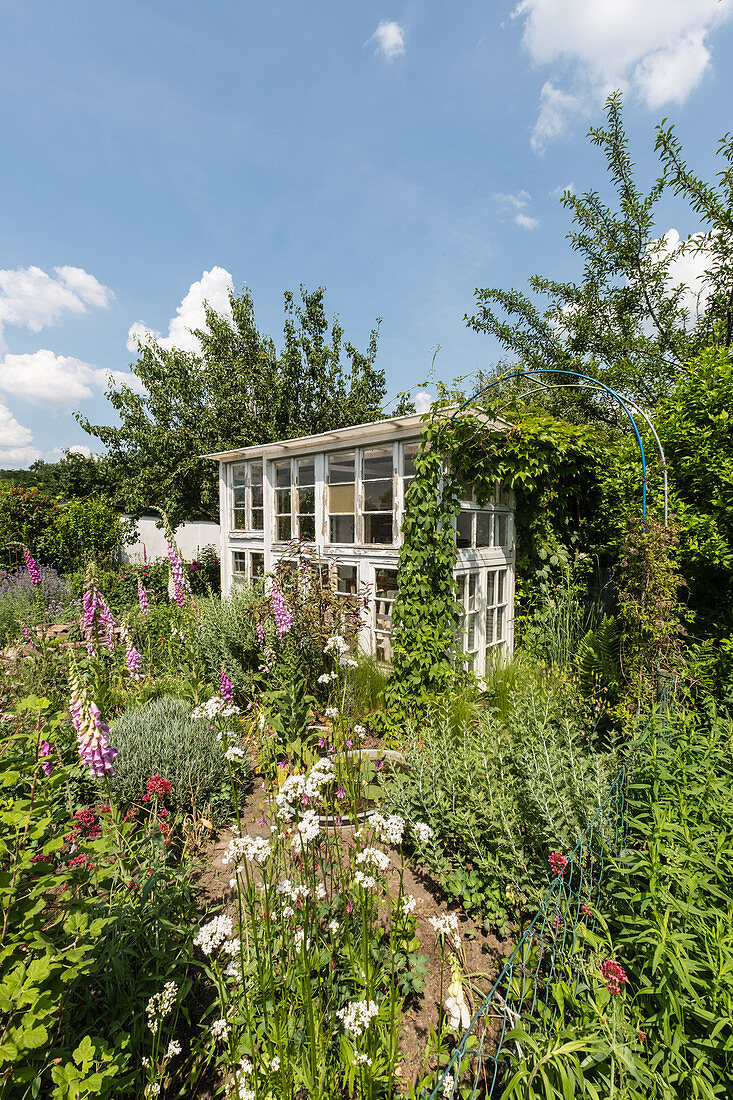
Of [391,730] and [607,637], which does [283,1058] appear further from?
[607,637]

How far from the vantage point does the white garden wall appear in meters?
12.9

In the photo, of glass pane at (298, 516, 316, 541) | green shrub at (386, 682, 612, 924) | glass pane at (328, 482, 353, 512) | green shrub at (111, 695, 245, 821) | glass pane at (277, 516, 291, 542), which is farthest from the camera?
glass pane at (277, 516, 291, 542)

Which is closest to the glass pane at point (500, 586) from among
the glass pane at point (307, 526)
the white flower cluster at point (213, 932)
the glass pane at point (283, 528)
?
the glass pane at point (307, 526)

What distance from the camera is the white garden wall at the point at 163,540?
12914 millimetres

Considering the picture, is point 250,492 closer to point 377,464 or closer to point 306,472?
point 306,472

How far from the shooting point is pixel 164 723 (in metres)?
3.66

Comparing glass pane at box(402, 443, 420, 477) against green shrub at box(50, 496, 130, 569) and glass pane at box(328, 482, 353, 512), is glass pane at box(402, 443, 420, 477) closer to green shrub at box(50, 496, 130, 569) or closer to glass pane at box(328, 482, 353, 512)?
glass pane at box(328, 482, 353, 512)

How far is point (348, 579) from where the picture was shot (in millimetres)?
6508

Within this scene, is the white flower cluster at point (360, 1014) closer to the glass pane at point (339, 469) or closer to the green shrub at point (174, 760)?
the green shrub at point (174, 760)

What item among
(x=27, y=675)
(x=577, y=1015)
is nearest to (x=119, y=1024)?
(x=577, y=1015)

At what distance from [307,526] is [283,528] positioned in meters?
0.76

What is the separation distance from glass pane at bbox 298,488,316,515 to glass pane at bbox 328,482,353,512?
0.72 meters

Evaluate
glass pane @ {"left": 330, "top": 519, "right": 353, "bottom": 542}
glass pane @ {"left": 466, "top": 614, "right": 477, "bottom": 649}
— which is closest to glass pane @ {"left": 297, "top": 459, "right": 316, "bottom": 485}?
glass pane @ {"left": 330, "top": 519, "right": 353, "bottom": 542}

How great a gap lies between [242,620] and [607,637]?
4294 millimetres
